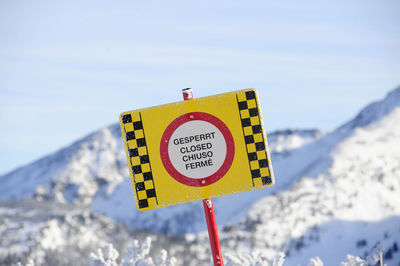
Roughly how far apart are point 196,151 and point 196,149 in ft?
0.10

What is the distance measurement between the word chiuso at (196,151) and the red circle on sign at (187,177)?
149mm

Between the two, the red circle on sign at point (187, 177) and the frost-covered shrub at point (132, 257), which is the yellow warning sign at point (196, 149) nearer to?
the red circle on sign at point (187, 177)

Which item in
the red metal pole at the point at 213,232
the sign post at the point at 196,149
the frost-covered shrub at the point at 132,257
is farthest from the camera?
the frost-covered shrub at the point at 132,257

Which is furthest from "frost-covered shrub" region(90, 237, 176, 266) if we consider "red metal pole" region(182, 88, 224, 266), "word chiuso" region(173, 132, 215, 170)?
"word chiuso" region(173, 132, 215, 170)

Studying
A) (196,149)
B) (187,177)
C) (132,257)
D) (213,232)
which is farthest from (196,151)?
(132,257)

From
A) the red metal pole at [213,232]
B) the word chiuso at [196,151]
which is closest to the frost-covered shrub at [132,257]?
the red metal pole at [213,232]

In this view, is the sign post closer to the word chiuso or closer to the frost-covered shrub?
the word chiuso

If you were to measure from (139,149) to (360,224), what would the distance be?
186 m

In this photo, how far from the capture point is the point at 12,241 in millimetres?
130875

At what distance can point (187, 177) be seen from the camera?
8.09 meters

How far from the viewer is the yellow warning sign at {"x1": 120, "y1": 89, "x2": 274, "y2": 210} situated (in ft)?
26.3

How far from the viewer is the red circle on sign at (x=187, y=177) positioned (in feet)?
26.4

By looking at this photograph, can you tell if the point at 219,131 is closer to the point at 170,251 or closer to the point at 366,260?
the point at 366,260

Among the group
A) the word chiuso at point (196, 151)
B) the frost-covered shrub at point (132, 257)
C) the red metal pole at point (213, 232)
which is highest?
the word chiuso at point (196, 151)
